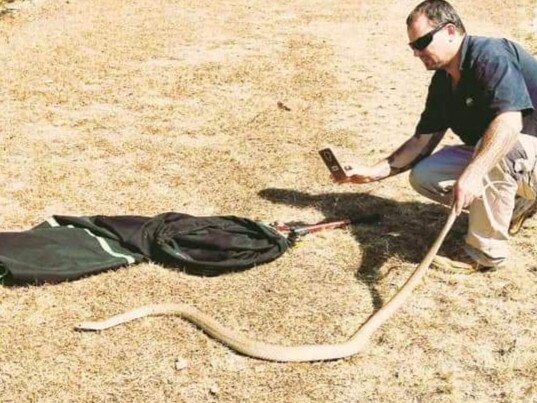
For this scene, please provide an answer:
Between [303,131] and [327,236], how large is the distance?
7.57 ft

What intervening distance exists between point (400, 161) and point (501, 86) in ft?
3.98

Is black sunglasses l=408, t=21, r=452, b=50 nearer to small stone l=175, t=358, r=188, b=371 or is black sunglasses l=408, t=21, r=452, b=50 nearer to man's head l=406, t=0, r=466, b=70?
man's head l=406, t=0, r=466, b=70

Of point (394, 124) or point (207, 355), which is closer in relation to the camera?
point (207, 355)

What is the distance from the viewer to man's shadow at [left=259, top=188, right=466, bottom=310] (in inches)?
190

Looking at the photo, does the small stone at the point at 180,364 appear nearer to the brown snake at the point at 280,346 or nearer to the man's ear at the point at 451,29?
the brown snake at the point at 280,346

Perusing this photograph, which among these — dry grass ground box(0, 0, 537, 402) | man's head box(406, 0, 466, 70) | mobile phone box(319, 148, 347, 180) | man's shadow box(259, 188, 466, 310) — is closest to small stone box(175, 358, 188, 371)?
dry grass ground box(0, 0, 537, 402)

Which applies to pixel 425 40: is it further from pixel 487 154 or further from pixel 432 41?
pixel 487 154

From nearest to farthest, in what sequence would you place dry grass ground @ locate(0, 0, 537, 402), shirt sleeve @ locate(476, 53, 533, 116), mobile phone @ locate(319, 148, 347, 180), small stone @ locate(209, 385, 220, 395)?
small stone @ locate(209, 385, 220, 395)
dry grass ground @ locate(0, 0, 537, 402)
shirt sleeve @ locate(476, 53, 533, 116)
mobile phone @ locate(319, 148, 347, 180)

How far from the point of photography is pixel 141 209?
5.45 metres

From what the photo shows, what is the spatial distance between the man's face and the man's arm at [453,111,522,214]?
0.52 meters

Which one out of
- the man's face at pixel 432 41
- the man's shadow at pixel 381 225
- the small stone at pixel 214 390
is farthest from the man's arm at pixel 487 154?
the small stone at pixel 214 390

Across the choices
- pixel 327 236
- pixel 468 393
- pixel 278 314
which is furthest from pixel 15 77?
pixel 468 393

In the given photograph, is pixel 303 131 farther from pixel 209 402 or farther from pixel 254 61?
pixel 209 402

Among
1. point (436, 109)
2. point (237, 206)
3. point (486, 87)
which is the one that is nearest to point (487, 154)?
point (486, 87)
